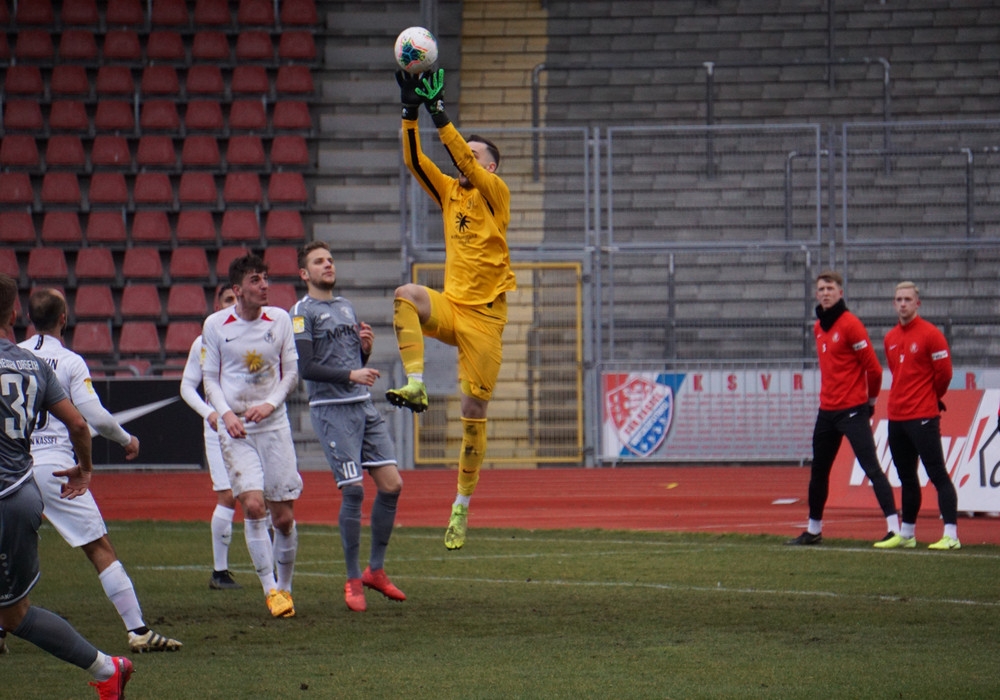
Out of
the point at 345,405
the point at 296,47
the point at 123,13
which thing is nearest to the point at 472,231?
the point at 345,405

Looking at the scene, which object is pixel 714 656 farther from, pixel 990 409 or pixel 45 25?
pixel 45 25

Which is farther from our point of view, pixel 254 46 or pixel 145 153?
pixel 254 46

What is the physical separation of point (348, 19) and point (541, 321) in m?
7.44

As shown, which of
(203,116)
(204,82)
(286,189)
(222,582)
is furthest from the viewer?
(204,82)

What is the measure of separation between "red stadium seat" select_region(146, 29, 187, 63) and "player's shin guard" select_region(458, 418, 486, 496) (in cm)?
1508

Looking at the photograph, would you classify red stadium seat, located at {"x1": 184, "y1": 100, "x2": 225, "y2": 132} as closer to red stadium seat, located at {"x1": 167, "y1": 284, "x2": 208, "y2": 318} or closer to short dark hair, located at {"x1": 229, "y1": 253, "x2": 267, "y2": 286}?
red stadium seat, located at {"x1": 167, "y1": 284, "x2": 208, "y2": 318}

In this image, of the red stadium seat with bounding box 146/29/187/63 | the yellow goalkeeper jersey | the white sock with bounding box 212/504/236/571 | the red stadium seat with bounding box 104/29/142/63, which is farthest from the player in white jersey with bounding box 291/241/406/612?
the red stadium seat with bounding box 104/29/142/63

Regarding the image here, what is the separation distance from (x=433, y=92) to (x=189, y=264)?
12.6 meters

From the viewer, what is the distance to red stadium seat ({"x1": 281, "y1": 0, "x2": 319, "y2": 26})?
2206 centimetres

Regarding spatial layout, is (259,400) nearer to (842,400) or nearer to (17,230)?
(842,400)

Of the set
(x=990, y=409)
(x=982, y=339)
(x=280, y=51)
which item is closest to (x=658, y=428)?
(x=982, y=339)

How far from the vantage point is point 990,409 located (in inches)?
484

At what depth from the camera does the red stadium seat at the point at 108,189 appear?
20.0m

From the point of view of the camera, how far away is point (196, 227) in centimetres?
1975
